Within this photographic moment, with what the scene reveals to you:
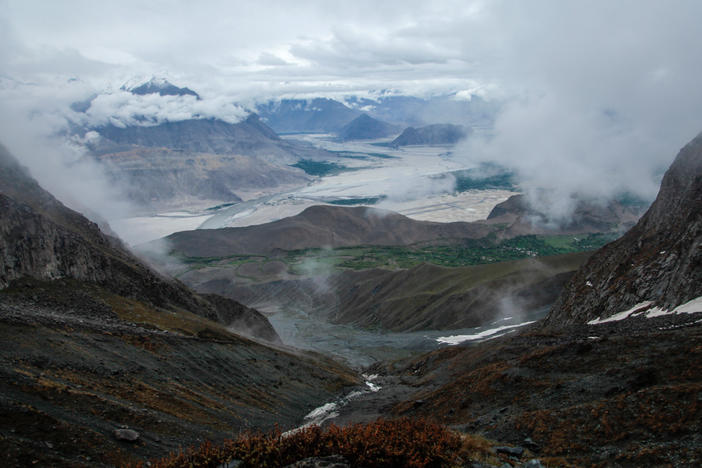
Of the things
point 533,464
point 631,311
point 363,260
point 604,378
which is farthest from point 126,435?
point 363,260

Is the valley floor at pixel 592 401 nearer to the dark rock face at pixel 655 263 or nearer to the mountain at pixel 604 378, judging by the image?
the mountain at pixel 604 378

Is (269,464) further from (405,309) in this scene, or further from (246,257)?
(246,257)

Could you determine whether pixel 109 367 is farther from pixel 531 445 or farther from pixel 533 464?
pixel 533 464

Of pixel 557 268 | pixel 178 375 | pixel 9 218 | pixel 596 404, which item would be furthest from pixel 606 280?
pixel 9 218

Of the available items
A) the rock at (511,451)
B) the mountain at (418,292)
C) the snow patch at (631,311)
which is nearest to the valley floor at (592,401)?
the rock at (511,451)

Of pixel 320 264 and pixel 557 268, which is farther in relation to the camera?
pixel 320 264

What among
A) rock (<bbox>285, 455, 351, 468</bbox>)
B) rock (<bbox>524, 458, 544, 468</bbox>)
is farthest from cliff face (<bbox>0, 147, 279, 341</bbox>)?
rock (<bbox>524, 458, 544, 468</bbox>)
